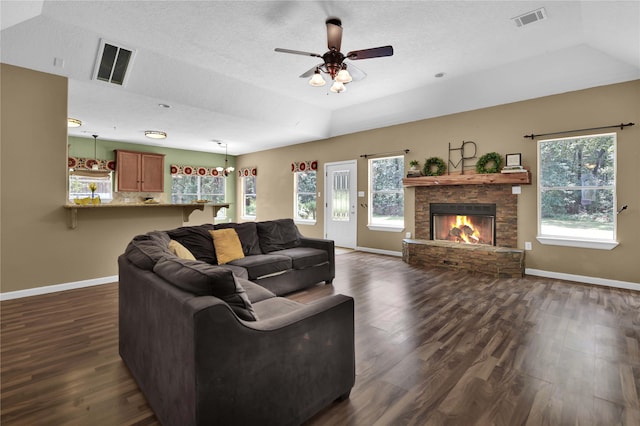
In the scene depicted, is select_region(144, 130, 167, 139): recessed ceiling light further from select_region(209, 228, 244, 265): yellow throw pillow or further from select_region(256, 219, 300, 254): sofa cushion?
select_region(209, 228, 244, 265): yellow throw pillow

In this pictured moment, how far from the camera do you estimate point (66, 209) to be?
4098 mm

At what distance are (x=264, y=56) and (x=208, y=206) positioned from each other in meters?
2.96

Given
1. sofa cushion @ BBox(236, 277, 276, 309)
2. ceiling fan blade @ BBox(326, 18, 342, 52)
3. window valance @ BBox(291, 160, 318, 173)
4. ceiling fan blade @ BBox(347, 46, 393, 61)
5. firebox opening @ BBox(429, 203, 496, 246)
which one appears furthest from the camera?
window valance @ BBox(291, 160, 318, 173)

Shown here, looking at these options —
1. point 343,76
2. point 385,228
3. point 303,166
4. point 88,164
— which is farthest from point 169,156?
point 343,76

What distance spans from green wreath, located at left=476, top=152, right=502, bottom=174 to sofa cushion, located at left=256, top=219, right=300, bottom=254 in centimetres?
337

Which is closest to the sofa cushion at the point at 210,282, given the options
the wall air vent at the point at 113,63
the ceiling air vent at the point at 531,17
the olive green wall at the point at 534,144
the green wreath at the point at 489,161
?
the wall air vent at the point at 113,63

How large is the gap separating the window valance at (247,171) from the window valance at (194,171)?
2.16 feet

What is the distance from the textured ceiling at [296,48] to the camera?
3.27 meters

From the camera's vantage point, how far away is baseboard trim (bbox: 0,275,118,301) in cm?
371

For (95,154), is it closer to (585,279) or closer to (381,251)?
(381,251)

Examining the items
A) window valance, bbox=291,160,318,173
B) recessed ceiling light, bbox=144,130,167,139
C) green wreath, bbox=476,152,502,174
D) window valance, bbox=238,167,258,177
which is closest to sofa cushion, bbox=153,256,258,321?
green wreath, bbox=476,152,502,174

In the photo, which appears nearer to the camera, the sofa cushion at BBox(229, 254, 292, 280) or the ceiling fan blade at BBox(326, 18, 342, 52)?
the ceiling fan blade at BBox(326, 18, 342, 52)

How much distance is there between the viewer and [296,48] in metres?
4.14

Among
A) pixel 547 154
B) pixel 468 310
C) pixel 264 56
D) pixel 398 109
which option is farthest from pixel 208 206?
pixel 547 154
